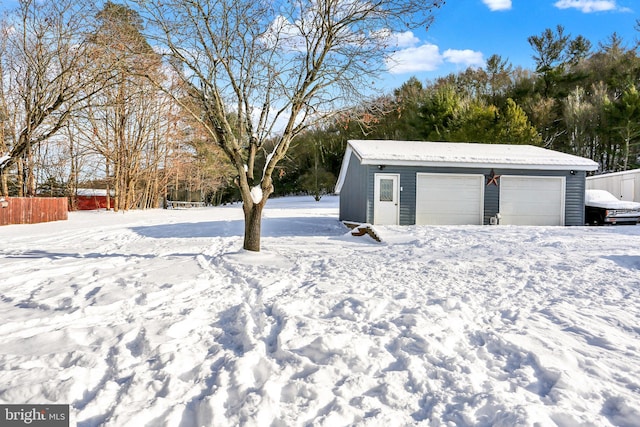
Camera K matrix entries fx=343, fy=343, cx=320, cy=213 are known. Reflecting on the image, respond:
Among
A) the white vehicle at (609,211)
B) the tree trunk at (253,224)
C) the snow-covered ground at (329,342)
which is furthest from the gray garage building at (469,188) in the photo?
the snow-covered ground at (329,342)

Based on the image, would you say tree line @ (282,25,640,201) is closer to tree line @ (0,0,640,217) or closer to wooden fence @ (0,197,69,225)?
tree line @ (0,0,640,217)

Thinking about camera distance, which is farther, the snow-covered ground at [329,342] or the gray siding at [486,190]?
the gray siding at [486,190]

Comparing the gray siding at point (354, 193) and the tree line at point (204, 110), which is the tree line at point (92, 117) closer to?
the tree line at point (204, 110)

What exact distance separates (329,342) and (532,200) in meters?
12.3

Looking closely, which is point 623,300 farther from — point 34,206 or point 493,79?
point 493,79

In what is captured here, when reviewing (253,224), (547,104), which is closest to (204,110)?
(253,224)

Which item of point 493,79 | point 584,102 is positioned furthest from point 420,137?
point 584,102

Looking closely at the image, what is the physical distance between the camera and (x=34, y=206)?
15297mm

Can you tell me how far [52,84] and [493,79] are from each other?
102ft

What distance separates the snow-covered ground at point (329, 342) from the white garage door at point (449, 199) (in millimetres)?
6189

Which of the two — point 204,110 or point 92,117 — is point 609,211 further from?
point 92,117

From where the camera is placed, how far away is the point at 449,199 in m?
12.2

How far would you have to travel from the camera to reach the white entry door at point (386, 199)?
1178 centimetres

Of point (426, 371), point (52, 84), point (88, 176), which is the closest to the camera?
point (426, 371)
